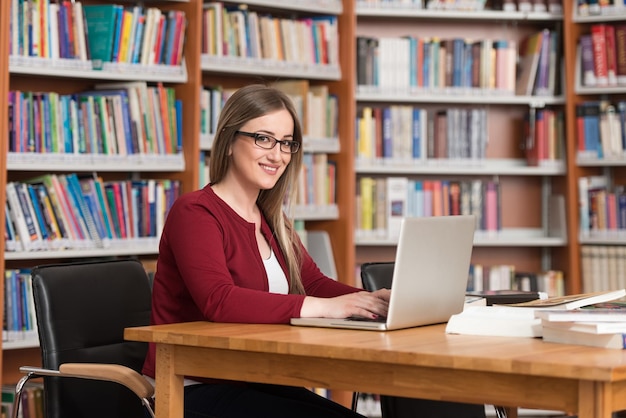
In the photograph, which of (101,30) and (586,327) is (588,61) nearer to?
(101,30)

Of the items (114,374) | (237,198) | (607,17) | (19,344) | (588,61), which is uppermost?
(607,17)

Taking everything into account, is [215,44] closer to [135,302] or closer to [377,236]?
[377,236]

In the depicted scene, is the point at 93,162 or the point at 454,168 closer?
the point at 93,162

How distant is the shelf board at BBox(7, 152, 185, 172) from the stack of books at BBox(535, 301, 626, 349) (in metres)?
2.42

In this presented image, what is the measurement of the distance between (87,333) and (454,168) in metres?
2.81

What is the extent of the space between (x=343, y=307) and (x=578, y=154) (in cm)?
311

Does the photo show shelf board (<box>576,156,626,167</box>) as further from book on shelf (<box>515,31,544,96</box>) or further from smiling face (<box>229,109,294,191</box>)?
smiling face (<box>229,109,294,191</box>)

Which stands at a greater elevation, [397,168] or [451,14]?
[451,14]

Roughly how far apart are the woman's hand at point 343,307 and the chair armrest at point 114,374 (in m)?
0.40

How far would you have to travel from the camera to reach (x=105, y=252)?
3.89 m

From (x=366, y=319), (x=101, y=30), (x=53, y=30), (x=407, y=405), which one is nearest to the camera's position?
(x=366, y=319)

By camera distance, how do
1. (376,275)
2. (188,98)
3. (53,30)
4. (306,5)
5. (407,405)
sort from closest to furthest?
(407,405) < (376,275) < (53,30) < (188,98) < (306,5)

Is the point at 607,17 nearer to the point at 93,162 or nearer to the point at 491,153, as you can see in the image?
the point at 491,153

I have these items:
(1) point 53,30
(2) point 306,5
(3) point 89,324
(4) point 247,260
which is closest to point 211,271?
(4) point 247,260
